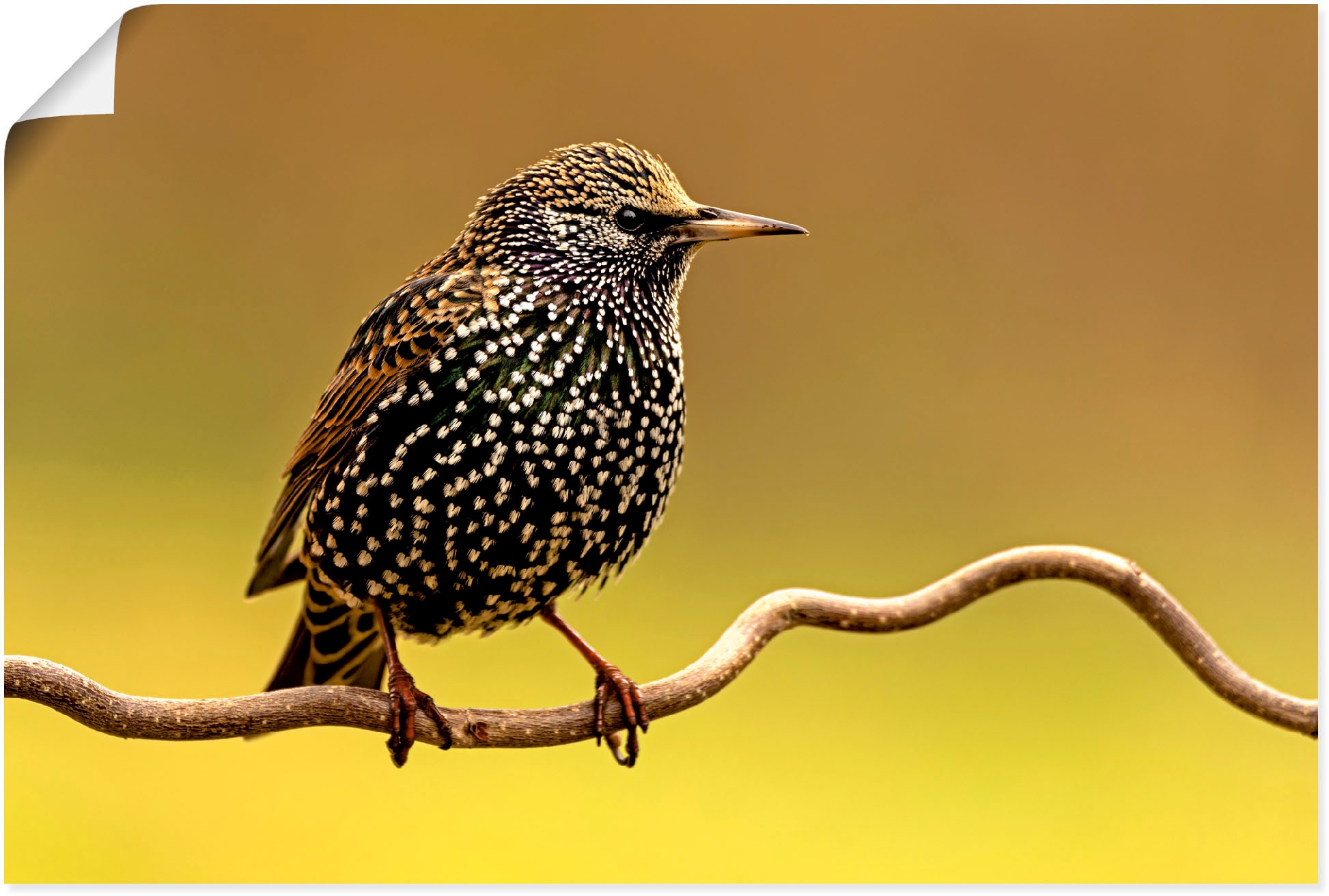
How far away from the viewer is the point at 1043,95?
2414 millimetres

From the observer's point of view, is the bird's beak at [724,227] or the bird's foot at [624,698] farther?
the bird's foot at [624,698]

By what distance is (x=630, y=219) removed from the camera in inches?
76.4

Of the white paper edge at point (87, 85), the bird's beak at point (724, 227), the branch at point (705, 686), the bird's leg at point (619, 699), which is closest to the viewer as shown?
the branch at point (705, 686)

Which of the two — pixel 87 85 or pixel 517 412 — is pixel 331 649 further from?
pixel 87 85

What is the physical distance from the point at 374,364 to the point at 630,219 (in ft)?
A: 1.43

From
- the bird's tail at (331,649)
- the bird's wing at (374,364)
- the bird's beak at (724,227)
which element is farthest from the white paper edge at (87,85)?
the bird's beak at (724,227)

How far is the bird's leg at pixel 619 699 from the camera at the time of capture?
78.6 inches

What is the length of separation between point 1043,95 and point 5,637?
78.8 inches

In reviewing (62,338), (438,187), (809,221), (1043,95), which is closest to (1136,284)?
(1043,95)

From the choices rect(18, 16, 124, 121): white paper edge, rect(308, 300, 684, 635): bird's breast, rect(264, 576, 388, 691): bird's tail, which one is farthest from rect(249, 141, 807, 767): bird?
rect(18, 16, 124, 121): white paper edge

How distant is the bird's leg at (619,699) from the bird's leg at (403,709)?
0.23 metres

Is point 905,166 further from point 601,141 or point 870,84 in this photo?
point 601,141

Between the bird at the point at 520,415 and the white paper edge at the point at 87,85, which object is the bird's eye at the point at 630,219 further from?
the white paper edge at the point at 87,85

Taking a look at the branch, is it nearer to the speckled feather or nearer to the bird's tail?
the speckled feather
